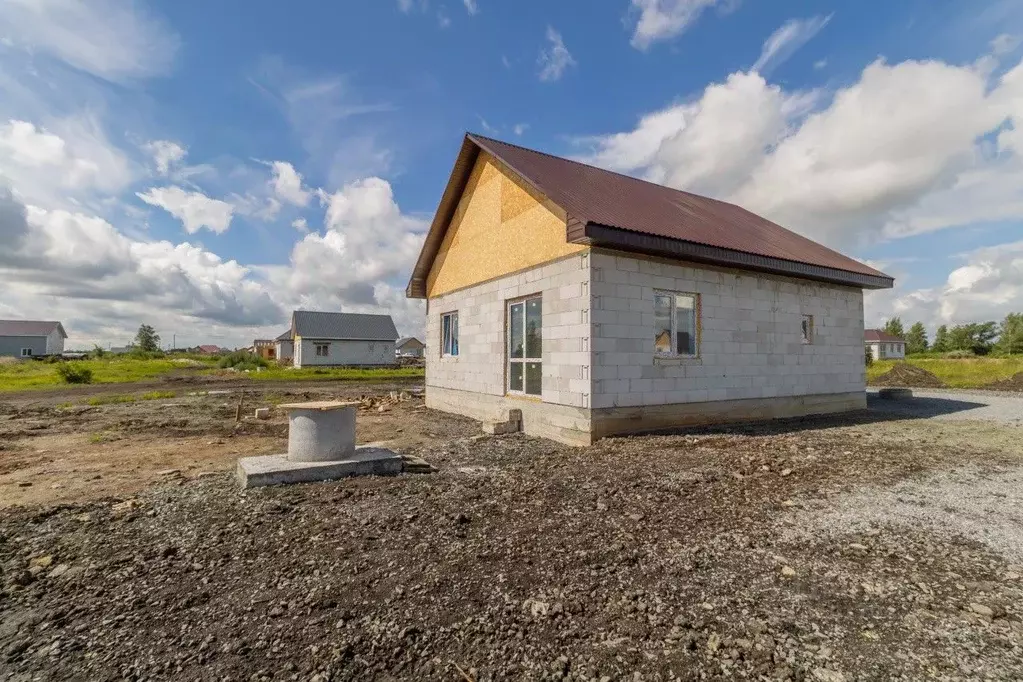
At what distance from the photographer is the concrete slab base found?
19.7 ft

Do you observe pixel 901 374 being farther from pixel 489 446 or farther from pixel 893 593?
pixel 893 593

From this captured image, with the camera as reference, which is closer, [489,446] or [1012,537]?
[1012,537]

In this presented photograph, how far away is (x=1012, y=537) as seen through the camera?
438cm

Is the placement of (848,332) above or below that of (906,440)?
above

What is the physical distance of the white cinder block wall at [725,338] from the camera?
878cm

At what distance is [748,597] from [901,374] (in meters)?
27.5

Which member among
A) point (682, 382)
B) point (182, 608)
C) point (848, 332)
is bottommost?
point (182, 608)

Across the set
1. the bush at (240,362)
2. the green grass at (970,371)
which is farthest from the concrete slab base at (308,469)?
the bush at (240,362)

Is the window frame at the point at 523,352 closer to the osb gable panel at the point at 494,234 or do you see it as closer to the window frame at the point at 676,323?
the osb gable panel at the point at 494,234

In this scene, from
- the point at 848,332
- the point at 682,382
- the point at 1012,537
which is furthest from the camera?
the point at 848,332

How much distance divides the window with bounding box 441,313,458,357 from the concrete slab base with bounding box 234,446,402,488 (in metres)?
7.13

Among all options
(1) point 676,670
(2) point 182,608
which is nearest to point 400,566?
(2) point 182,608

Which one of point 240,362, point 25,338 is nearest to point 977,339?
point 240,362

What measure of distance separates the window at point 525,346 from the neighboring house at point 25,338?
3269 inches
